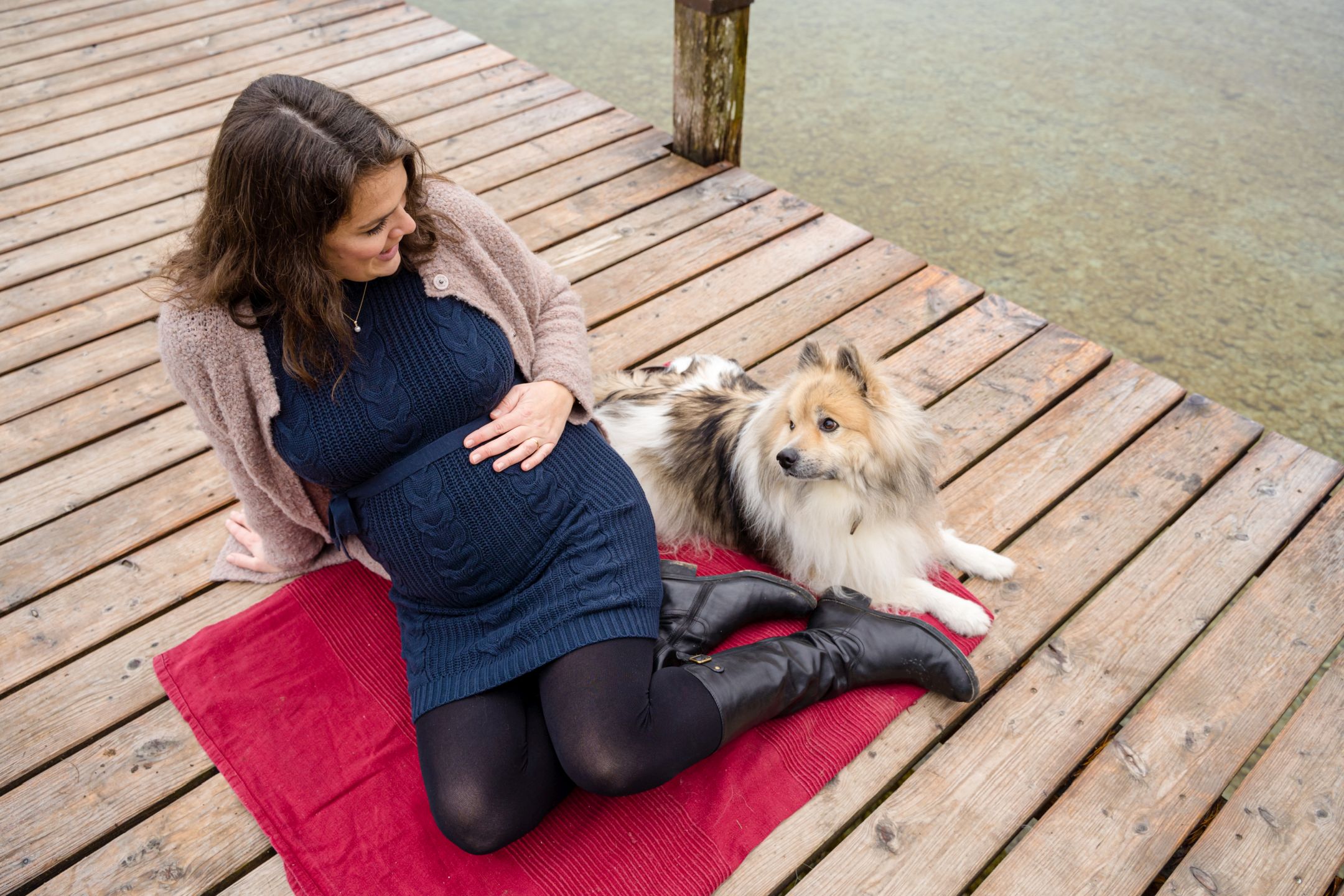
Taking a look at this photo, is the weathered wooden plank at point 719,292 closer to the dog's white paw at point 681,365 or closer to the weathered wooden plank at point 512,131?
the dog's white paw at point 681,365

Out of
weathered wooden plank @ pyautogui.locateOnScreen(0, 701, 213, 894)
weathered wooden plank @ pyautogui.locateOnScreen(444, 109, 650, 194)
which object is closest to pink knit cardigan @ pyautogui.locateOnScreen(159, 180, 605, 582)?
weathered wooden plank @ pyautogui.locateOnScreen(0, 701, 213, 894)

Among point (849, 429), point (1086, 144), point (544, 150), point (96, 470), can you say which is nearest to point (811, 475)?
point (849, 429)

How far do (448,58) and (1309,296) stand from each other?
4.09 meters

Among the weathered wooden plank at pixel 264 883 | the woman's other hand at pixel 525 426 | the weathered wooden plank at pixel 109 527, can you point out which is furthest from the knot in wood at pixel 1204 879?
the weathered wooden plank at pixel 109 527

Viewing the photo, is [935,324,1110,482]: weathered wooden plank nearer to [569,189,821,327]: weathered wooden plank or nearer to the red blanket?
the red blanket

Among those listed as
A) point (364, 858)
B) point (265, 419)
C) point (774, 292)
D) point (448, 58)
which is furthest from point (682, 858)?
point (448, 58)

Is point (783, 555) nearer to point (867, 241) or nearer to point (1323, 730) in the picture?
point (1323, 730)

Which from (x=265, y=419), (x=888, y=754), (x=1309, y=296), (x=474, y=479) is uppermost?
(x=265, y=419)

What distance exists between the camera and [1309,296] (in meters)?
3.61

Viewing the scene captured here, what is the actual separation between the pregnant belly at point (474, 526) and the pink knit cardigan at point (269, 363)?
22 centimetres

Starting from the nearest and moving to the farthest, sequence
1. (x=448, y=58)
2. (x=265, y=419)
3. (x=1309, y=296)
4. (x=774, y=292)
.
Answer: (x=265, y=419) < (x=774, y=292) < (x=1309, y=296) < (x=448, y=58)

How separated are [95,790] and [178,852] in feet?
0.80

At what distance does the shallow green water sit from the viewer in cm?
351

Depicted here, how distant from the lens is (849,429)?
1.77 metres
